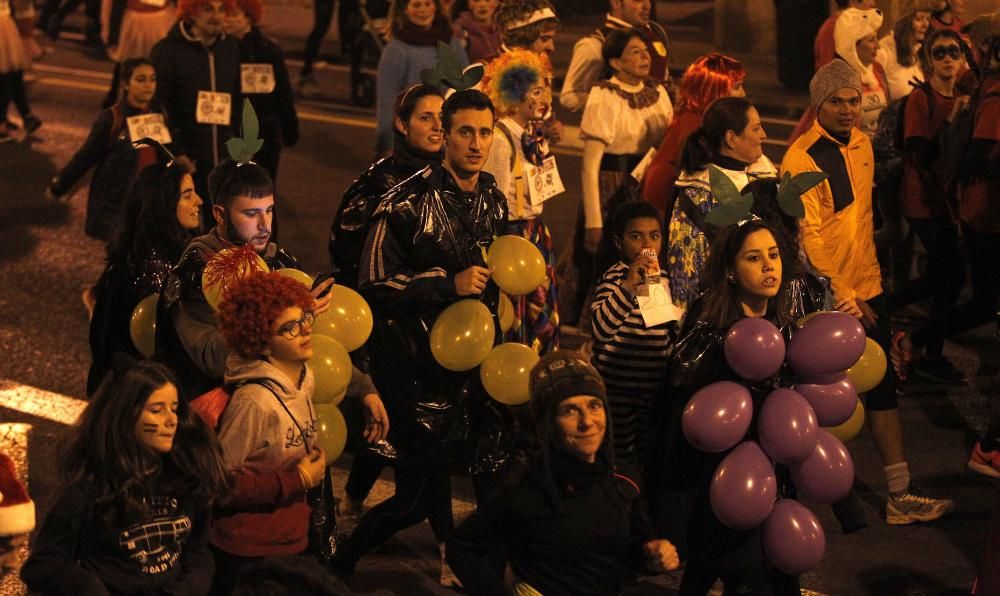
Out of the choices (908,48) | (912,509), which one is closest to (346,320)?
(912,509)

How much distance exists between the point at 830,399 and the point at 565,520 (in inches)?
53.1

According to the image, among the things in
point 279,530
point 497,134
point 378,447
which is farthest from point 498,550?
point 497,134

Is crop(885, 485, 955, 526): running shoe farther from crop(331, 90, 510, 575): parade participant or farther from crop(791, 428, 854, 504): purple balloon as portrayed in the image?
crop(331, 90, 510, 575): parade participant

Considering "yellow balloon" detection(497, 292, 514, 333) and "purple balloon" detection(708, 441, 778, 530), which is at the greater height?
"purple balloon" detection(708, 441, 778, 530)

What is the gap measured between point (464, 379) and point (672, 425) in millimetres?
1076

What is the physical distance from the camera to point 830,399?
5895mm

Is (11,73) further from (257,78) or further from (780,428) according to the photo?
(780,428)

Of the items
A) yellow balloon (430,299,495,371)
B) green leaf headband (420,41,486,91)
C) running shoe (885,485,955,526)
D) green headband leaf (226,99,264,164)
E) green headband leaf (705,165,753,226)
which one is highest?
green leaf headband (420,41,486,91)

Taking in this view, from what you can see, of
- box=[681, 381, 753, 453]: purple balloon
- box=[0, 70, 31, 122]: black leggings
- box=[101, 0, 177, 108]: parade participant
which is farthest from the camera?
box=[0, 70, 31, 122]: black leggings

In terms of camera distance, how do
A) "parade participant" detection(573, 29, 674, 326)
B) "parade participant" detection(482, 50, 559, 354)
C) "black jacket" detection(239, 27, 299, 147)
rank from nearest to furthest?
"parade participant" detection(482, 50, 559, 354) < "parade participant" detection(573, 29, 674, 326) < "black jacket" detection(239, 27, 299, 147)

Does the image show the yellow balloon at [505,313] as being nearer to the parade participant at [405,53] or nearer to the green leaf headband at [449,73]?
the green leaf headband at [449,73]

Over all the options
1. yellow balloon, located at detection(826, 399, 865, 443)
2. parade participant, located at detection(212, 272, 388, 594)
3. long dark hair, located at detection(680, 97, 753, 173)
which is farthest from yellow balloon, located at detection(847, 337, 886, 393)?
parade participant, located at detection(212, 272, 388, 594)

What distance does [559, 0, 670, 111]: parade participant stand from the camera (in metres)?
9.98

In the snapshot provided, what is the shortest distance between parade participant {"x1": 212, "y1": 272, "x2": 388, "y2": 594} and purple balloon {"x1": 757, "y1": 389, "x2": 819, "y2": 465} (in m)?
1.53
